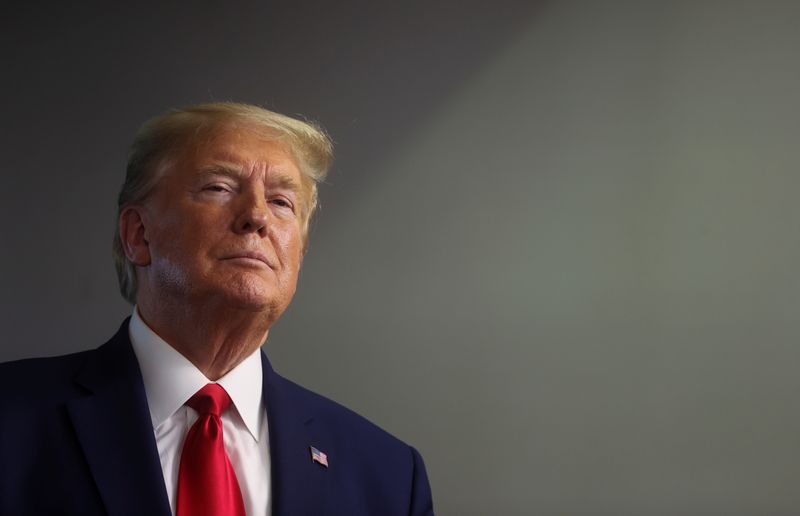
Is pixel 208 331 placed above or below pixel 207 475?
above

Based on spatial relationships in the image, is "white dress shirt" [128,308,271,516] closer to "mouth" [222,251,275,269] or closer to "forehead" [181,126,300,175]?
"mouth" [222,251,275,269]

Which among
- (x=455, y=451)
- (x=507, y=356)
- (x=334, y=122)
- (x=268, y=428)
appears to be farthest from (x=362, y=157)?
(x=268, y=428)

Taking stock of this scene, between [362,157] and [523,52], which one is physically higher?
[523,52]

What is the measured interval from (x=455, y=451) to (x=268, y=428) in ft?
2.75

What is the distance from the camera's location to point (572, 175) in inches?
96.0

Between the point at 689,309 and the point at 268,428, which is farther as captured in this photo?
the point at 689,309

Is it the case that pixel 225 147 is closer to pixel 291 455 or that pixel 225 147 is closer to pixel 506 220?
pixel 291 455

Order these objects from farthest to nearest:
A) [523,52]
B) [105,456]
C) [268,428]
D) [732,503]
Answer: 1. [523,52]
2. [732,503]
3. [268,428]
4. [105,456]

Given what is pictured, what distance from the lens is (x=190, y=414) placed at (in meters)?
1.62

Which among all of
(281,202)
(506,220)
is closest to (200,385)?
(281,202)

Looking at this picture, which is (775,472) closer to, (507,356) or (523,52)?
(507,356)

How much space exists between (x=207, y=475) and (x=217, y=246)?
1.36 feet

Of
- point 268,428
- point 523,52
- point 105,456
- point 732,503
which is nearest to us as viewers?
point 105,456

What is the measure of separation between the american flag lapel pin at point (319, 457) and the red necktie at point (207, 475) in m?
0.18
